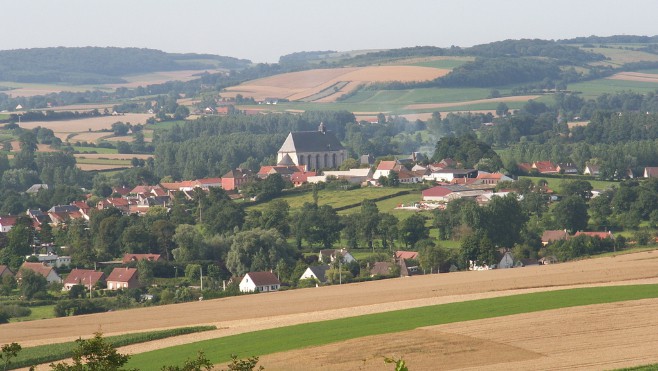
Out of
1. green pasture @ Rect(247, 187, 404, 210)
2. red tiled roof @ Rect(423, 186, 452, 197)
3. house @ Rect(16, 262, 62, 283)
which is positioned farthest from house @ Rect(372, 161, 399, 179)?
house @ Rect(16, 262, 62, 283)

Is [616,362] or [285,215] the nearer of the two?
[616,362]

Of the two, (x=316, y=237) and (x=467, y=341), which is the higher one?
(x=467, y=341)

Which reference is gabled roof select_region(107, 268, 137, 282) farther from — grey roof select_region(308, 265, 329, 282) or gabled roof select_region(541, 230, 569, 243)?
gabled roof select_region(541, 230, 569, 243)

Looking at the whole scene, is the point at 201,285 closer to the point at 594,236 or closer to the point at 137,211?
the point at 594,236

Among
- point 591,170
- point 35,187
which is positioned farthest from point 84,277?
point 35,187

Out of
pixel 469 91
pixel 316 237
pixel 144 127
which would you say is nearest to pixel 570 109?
pixel 469 91

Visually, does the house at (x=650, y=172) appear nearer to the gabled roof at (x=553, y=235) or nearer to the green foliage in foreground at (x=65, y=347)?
the gabled roof at (x=553, y=235)
